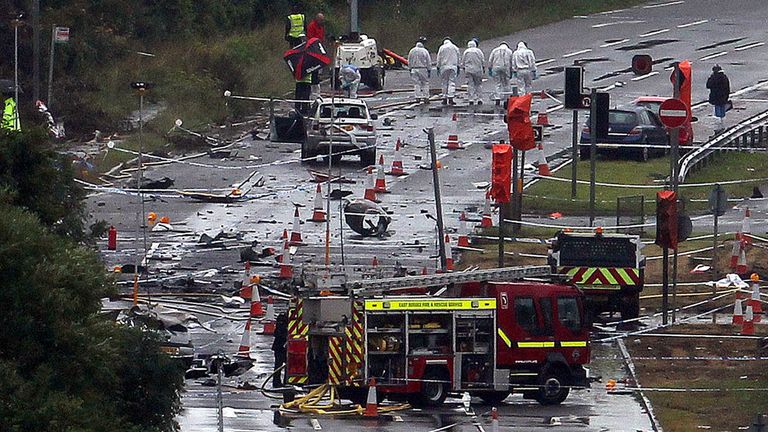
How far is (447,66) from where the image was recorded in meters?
49.2

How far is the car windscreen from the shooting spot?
42.1 m

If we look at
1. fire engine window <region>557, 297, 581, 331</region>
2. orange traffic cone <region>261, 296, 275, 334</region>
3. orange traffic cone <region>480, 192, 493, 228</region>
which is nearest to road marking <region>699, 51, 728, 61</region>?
orange traffic cone <region>480, 192, 493, 228</region>

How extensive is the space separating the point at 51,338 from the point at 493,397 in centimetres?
1007

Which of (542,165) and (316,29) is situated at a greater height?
(316,29)

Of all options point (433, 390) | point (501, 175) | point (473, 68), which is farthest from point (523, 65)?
point (433, 390)

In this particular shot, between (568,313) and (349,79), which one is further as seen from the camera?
(349,79)

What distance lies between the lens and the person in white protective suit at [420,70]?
1925 inches

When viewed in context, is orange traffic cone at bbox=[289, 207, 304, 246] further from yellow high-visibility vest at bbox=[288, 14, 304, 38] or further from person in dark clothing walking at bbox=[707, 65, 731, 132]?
yellow high-visibility vest at bbox=[288, 14, 304, 38]

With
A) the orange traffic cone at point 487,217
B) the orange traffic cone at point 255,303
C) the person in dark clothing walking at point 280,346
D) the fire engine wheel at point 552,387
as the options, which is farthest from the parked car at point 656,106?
the person in dark clothing walking at point 280,346

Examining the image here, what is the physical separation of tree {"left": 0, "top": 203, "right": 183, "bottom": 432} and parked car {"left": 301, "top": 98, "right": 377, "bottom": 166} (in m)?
25.0

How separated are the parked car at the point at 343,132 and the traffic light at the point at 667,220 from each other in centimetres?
1345

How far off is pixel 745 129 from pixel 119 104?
583 inches

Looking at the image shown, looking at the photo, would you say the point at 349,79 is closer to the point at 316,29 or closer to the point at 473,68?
the point at 316,29

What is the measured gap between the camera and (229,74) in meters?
49.8
